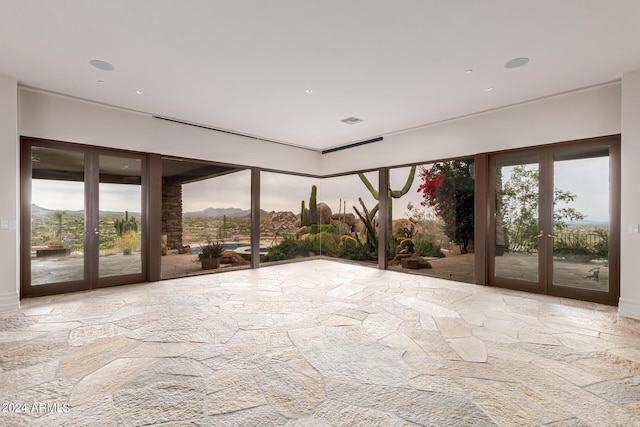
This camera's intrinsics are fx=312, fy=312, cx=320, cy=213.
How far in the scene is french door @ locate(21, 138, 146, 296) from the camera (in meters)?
4.86

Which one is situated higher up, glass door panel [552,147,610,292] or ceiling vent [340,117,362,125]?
ceiling vent [340,117,362,125]

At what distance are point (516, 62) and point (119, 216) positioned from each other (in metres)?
6.63

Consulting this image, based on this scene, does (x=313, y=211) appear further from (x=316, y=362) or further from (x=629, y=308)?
(x=629, y=308)

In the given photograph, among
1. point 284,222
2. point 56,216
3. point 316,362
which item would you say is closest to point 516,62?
point 316,362

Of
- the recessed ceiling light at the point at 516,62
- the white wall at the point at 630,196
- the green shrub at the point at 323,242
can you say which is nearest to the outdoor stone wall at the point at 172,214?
the green shrub at the point at 323,242

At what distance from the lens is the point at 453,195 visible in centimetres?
659

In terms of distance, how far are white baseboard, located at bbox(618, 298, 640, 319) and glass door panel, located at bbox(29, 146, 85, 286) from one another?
8.12 metres

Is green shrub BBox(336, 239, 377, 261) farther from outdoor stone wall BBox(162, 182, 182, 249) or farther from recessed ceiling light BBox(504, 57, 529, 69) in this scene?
recessed ceiling light BBox(504, 57, 529, 69)

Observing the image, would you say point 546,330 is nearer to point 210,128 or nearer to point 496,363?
point 496,363

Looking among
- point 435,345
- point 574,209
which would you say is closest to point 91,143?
point 435,345

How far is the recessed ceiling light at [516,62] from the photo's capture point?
376 cm

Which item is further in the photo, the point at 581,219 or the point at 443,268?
the point at 443,268

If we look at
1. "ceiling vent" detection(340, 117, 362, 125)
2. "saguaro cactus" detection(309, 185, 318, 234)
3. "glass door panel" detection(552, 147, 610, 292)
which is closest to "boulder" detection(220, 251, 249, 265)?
"saguaro cactus" detection(309, 185, 318, 234)

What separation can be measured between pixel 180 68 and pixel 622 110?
19.3 ft
